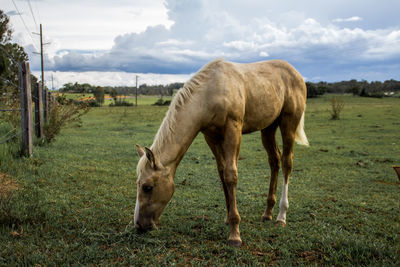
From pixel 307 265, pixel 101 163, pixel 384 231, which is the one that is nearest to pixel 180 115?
pixel 307 265

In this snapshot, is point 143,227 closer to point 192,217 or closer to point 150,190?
point 150,190

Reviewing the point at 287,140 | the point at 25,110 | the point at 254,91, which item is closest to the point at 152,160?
the point at 254,91

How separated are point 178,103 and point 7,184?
3.47 meters

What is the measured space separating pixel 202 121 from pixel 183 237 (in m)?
1.43

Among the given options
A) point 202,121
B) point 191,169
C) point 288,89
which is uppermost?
point 288,89

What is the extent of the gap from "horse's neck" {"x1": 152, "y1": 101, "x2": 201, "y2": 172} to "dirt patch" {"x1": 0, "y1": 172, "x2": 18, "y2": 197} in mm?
2613

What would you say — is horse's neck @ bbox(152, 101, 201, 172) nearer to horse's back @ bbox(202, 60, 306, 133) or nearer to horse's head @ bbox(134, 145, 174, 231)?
horse's head @ bbox(134, 145, 174, 231)

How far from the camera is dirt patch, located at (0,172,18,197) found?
444 cm

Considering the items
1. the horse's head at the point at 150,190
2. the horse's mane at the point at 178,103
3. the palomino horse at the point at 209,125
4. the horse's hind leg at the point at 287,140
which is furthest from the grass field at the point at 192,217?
the horse's mane at the point at 178,103

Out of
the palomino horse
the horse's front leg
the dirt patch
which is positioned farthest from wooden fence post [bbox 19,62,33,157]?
the horse's front leg

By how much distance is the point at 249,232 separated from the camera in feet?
12.6

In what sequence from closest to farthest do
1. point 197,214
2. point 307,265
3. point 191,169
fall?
1. point 307,265
2. point 197,214
3. point 191,169

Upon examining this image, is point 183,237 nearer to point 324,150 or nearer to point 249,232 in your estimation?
point 249,232

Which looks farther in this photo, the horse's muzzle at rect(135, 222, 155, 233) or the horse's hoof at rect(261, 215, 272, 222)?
the horse's hoof at rect(261, 215, 272, 222)
